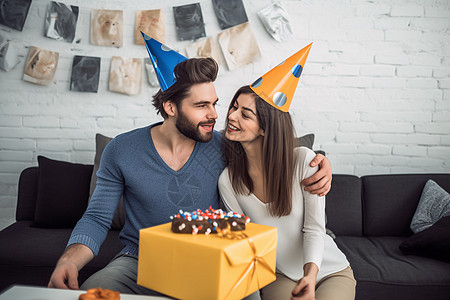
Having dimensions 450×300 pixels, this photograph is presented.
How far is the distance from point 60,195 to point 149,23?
3.71ft

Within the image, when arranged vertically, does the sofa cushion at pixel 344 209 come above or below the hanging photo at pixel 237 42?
below

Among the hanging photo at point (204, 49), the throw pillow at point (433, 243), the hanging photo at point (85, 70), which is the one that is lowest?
the throw pillow at point (433, 243)

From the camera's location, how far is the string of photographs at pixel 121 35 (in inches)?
97.0

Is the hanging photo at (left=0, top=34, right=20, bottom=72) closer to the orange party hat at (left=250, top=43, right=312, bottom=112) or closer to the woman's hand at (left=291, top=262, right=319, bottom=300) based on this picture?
the orange party hat at (left=250, top=43, right=312, bottom=112)

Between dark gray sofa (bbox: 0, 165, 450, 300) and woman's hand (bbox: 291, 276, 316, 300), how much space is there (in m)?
0.71

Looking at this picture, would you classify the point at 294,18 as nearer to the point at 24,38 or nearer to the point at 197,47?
the point at 197,47

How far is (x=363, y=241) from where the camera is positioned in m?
2.06

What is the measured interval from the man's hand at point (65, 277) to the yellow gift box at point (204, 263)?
265mm

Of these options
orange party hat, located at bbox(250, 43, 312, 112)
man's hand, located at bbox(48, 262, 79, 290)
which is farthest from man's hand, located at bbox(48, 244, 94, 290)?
orange party hat, located at bbox(250, 43, 312, 112)

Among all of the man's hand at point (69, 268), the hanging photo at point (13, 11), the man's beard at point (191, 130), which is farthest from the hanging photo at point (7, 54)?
the man's hand at point (69, 268)

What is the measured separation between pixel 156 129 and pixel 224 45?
1138 millimetres

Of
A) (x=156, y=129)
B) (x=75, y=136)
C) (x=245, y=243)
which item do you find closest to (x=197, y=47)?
(x=75, y=136)

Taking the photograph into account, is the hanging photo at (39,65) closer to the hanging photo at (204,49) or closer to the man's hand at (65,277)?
the hanging photo at (204,49)

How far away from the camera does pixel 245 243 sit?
0.87 metres
